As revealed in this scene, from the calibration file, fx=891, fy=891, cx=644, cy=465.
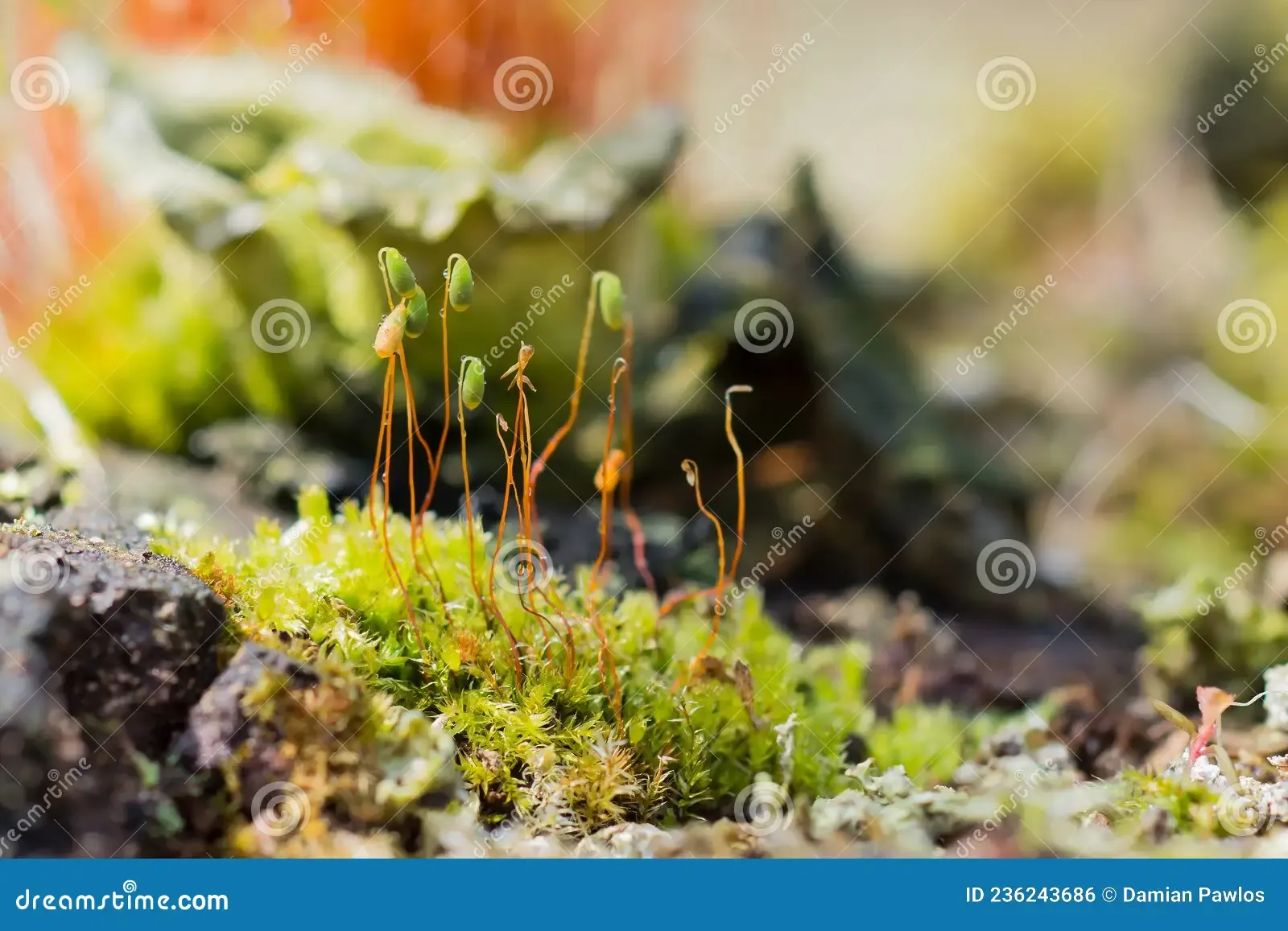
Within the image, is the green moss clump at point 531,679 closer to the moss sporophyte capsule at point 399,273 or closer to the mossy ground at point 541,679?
the mossy ground at point 541,679

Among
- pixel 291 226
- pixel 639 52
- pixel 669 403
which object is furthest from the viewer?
pixel 639 52

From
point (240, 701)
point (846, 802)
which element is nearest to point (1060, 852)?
point (846, 802)

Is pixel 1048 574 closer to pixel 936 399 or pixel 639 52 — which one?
pixel 936 399

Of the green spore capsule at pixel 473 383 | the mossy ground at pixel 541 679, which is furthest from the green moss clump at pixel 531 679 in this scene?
the green spore capsule at pixel 473 383

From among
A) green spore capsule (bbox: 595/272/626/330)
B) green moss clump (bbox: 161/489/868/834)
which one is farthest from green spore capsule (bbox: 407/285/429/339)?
green moss clump (bbox: 161/489/868/834)

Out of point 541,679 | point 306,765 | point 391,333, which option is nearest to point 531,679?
point 541,679

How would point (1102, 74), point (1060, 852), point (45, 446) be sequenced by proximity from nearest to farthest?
point (1060, 852) < point (45, 446) < point (1102, 74)
